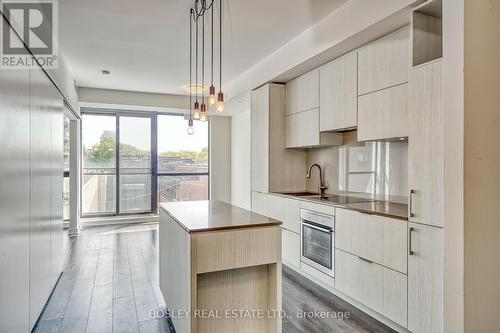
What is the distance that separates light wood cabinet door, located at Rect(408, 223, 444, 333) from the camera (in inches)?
80.7

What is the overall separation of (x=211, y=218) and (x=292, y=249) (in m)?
1.88

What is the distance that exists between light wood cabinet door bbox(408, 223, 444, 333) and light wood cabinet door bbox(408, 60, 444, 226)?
0.11 meters

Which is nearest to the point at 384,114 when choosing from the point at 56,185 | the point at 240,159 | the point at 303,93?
the point at 303,93

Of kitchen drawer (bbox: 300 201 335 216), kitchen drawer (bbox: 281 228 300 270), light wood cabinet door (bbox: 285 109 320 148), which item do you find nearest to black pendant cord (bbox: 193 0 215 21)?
light wood cabinet door (bbox: 285 109 320 148)

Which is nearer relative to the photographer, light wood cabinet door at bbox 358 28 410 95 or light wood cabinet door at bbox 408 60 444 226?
light wood cabinet door at bbox 408 60 444 226

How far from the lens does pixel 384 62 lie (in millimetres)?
2689

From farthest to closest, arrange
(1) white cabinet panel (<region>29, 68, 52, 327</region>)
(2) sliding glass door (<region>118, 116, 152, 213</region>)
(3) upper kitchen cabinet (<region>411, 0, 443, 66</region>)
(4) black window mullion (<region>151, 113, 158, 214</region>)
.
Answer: (4) black window mullion (<region>151, 113, 158, 214</region>)
(2) sliding glass door (<region>118, 116, 152, 213</region>)
(1) white cabinet panel (<region>29, 68, 52, 327</region>)
(3) upper kitchen cabinet (<region>411, 0, 443, 66</region>)

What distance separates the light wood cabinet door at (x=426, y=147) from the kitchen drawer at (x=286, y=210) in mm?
1553

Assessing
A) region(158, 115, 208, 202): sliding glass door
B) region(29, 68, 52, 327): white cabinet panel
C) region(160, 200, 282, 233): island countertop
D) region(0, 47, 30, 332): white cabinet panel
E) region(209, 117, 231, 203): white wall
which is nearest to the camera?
region(0, 47, 30, 332): white cabinet panel

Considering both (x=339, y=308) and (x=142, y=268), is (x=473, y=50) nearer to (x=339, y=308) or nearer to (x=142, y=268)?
(x=339, y=308)

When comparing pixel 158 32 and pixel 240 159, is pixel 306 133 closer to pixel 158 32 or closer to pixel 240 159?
pixel 158 32

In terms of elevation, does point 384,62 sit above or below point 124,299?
above

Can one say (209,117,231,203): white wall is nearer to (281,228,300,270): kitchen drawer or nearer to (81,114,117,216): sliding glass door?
(81,114,117,216): sliding glass door

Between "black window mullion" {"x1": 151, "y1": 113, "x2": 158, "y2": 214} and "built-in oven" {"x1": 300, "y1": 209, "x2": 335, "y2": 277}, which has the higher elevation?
"black window mullion" {"x1": 151, "y1": 113, "x2": 158, "y2": 214}
